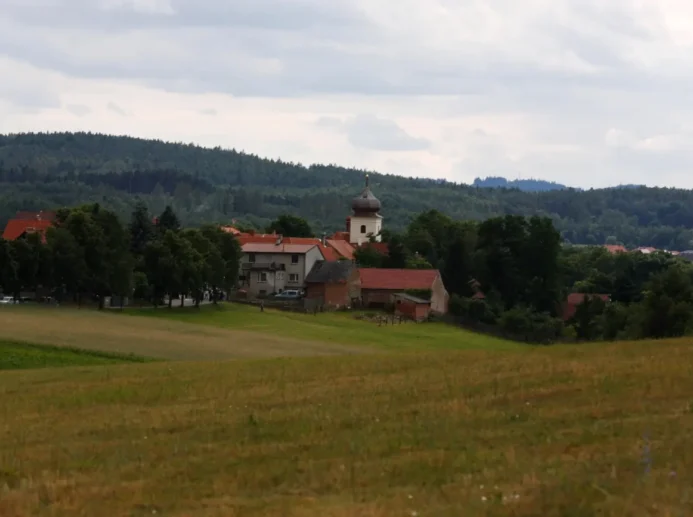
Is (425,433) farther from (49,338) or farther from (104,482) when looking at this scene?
(49,338)

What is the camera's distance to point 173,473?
15695 mm

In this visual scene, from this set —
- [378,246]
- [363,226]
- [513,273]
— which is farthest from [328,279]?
[363,226]

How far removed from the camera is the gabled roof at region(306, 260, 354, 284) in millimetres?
102375

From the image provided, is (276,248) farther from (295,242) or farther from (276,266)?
(295,242)

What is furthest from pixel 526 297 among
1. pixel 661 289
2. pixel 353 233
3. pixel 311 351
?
pixel 311 351

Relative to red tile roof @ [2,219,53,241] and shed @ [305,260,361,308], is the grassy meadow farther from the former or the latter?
red tile roof @ [2,219,53,241]

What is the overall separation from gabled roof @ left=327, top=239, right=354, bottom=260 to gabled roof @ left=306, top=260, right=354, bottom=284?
15.5 m

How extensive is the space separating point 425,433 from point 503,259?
312 feet

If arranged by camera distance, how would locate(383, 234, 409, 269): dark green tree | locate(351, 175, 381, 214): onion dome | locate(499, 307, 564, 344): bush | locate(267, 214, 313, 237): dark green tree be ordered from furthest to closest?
locate(267, 214, 313, 237): dark green tree, locate(351, 175, 381, 214): onion dome, locate(383, 234, 409, 269): dark green tree, locate(499, 307, 564, 344): bush

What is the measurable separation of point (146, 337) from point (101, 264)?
25471 millimetres

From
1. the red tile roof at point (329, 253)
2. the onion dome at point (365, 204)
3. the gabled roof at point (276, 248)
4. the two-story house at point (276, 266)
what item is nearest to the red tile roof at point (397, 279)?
the two-story house at point (276, 266)

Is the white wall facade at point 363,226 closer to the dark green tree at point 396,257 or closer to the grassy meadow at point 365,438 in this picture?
the dark green tree at point 396,257

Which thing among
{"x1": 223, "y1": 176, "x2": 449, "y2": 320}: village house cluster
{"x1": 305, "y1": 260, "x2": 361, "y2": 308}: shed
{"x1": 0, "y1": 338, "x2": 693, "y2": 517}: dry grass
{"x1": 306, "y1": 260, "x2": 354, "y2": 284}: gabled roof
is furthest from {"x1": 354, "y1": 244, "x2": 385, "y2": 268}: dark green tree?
{"x1": 0, "y1": 338, "x2": 693, "y2": 517}: dry grass

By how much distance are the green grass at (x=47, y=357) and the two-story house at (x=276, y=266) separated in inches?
2341
